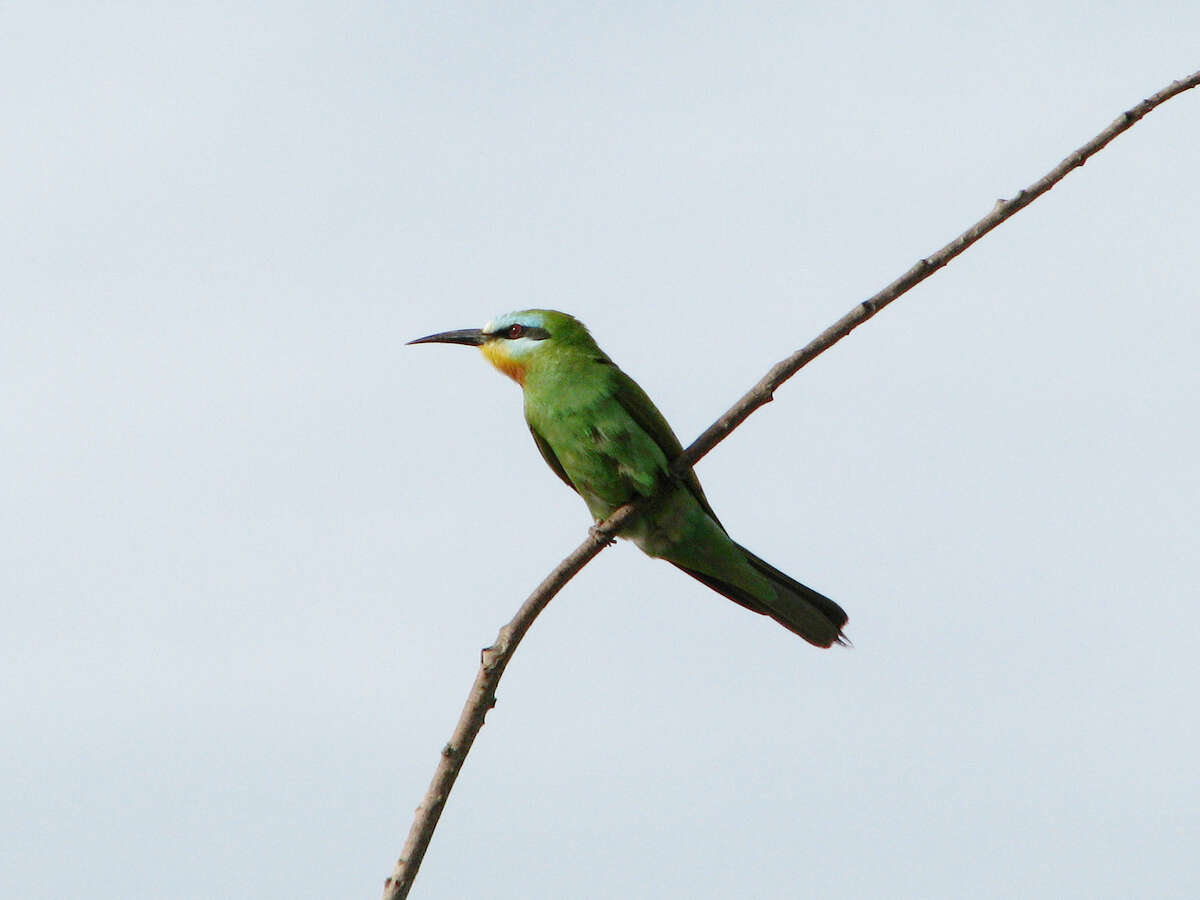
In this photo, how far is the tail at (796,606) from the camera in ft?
16.8

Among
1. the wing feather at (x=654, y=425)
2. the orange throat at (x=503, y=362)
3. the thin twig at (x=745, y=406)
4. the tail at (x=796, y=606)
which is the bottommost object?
the thin twig at (x=745, y=406)

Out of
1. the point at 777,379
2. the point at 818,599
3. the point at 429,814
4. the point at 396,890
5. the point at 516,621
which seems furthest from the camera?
the point at 818,599

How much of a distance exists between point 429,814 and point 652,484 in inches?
99.4

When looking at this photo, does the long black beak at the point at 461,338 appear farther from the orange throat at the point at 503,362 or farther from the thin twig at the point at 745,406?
the thin twig at the point at 745,406

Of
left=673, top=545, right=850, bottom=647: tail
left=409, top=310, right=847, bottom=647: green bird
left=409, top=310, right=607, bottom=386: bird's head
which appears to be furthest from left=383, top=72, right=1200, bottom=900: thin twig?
left=409, top=310, right=607, bottom=386: bird's head

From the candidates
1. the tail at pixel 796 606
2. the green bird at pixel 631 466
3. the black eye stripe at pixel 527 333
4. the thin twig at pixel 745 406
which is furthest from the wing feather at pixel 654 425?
the thin twig at pixel 745 406

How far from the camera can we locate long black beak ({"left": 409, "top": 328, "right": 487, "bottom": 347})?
5.60 m

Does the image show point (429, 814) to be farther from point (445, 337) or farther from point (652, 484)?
point (445, 337)

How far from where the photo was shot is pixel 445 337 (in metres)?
5.73

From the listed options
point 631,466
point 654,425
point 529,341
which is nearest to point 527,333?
point 529,341

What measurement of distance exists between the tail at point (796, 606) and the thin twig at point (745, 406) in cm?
204

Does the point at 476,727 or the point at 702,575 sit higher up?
the point at 702,575

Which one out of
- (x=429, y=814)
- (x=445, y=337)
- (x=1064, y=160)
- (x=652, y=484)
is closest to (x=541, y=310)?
(x=445, y=337)

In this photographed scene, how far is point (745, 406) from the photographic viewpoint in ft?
10.1
